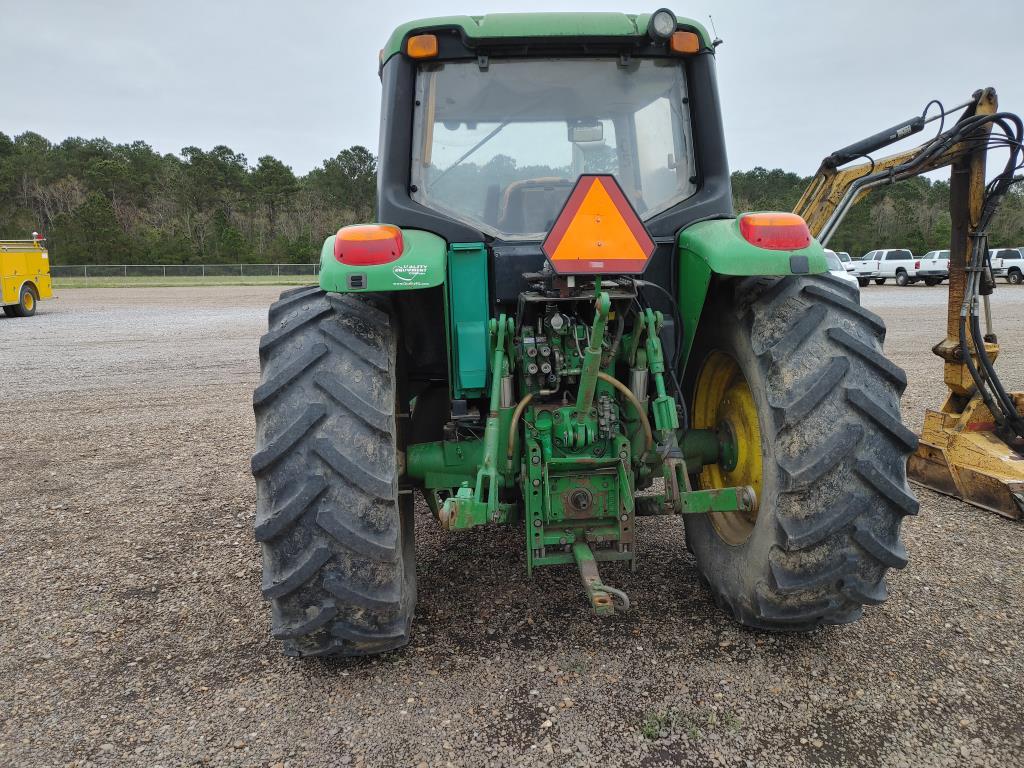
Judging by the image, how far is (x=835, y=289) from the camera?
8.66 feet

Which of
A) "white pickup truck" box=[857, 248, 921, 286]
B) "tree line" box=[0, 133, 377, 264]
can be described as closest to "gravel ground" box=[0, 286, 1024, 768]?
"white pickup truck" box=[857, 248, 921, 286]

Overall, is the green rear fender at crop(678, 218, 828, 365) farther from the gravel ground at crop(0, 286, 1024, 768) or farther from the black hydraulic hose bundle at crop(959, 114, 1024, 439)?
the black hydraulic hose bundle at crop(959, 114, 1024, 439)

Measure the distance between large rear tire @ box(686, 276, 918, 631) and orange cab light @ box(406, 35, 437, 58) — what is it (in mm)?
1534

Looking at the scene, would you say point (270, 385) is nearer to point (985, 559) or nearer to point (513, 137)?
point (513, 137)

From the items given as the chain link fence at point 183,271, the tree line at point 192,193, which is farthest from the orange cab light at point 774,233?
the tree line at point 192,193

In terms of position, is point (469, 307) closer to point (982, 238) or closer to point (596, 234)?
point (596, 234)

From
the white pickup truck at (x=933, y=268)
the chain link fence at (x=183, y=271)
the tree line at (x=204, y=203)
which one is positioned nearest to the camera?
the white pickup truck at (x=933, y=268)

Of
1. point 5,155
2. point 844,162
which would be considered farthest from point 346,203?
point 844,162

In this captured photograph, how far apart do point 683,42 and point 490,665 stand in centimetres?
250

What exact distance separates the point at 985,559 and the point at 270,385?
3.40m

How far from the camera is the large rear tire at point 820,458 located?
2.32m

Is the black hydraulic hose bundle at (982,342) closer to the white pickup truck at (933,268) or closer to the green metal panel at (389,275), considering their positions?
the green metal panel at (389,275)

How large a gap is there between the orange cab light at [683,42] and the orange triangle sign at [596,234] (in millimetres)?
Answer: 1014

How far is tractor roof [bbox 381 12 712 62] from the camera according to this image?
108 inches
